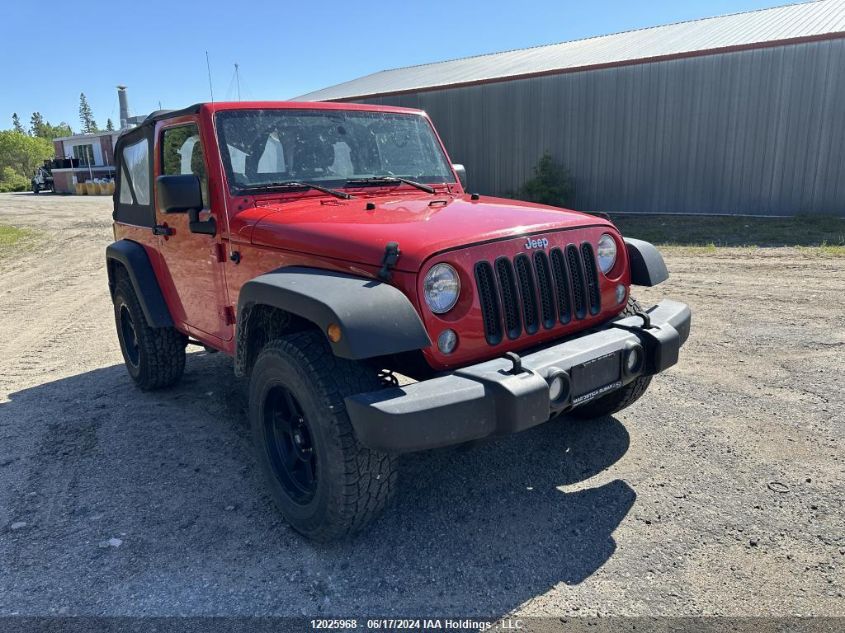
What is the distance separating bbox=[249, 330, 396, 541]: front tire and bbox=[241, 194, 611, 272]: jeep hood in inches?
17.6

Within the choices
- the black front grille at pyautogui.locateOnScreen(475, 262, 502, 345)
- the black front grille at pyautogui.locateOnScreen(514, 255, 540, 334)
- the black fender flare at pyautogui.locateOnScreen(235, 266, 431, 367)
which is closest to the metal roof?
the black front grille at pyautogui.locateOnScreen(514, 255, 540, 334)

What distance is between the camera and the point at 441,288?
274 cm

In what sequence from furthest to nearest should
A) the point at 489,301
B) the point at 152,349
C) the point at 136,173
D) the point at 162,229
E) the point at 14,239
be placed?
1. the point at 14,239
2. the point at 136,173
3. the point at 152,349
4. the point at 162,229
5. the point at 489,301

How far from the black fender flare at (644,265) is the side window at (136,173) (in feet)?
11.0

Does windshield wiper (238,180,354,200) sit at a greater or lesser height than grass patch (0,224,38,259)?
greater

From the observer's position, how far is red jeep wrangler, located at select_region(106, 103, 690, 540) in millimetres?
2518

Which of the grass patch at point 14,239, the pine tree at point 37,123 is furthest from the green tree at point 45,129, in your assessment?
the grass patch at point 14,239

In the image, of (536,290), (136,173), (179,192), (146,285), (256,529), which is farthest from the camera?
(136,173)

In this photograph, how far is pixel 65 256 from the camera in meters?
13.3

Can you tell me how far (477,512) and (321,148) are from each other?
2.29 metres

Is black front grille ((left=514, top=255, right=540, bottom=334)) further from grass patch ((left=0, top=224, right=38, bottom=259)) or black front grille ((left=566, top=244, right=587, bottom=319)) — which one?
grass patch ((left=0, top=224, right=38, bottom=259))

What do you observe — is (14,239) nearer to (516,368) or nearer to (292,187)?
(292,187)

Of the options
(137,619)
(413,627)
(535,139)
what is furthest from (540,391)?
(535,139)

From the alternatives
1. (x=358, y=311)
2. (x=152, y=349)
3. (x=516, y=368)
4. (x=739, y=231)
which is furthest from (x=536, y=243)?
(x=739, y=231)
